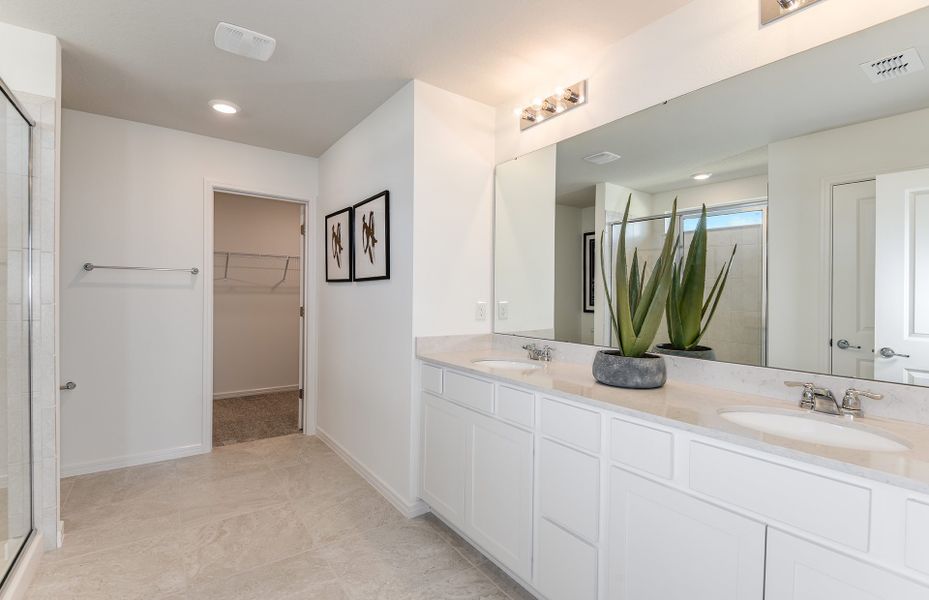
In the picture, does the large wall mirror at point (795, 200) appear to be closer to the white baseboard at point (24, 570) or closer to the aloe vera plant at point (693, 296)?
the aloe vera plant at point (693, 296)

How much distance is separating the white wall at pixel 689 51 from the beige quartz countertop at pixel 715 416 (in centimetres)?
115

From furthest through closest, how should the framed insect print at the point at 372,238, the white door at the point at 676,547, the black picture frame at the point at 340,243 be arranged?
the black picture frame at the point at 340,243
the framed insect print at the point at 372,238
the white door at the point at 676,547

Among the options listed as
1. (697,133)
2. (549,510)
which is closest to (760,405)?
(549,510)

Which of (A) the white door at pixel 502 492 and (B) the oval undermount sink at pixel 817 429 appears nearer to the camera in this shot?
(B) the oval undermount sink at pixel 817 429

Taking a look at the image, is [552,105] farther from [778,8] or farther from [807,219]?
[807,219]

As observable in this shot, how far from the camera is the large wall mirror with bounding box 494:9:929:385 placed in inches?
49.3

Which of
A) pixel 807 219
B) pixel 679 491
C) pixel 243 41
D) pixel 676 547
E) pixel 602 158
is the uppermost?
pixel 243 41

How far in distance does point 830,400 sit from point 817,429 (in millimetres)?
99

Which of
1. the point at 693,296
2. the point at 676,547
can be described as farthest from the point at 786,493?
the point at 693,296

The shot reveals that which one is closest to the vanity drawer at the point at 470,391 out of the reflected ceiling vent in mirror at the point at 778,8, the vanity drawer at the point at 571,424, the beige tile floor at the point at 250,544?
the vanity drawer at the point at 571,424

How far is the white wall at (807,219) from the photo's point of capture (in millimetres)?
1324

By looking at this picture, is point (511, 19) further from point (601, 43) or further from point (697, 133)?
point (697, 133)

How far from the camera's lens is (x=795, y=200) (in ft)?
4.93

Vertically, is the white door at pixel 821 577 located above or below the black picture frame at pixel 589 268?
below
